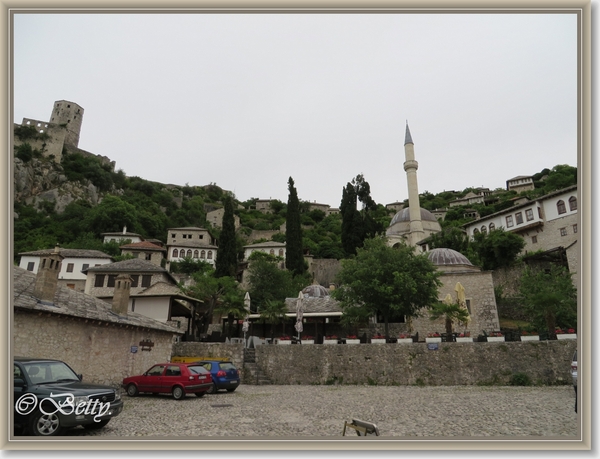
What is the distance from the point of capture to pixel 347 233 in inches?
2311

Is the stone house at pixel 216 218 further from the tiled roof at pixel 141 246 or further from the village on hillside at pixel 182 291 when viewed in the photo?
the tiled roof at pixel 141 246

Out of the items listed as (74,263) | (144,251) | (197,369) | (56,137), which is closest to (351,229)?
(144,251)

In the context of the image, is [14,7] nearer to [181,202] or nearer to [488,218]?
[488,218]

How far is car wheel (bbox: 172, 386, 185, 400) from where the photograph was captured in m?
13.4

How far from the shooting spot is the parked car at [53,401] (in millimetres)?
6309

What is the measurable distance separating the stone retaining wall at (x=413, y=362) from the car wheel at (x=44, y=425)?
1470cm

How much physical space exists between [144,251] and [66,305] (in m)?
42.1

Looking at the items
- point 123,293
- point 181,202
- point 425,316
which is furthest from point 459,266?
point 181,202

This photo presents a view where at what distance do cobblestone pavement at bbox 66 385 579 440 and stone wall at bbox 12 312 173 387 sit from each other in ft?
5.31

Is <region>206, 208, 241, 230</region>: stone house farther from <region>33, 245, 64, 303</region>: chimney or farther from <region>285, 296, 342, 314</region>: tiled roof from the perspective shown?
<region>33, 245, 64, 303</region>: chimney

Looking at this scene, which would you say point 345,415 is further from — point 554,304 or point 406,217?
point 406,217

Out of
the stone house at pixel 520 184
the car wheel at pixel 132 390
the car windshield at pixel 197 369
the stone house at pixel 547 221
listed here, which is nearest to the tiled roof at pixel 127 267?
the car wheel at pixel 132 390

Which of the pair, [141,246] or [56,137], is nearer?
[141,246]

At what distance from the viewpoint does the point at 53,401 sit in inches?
257
